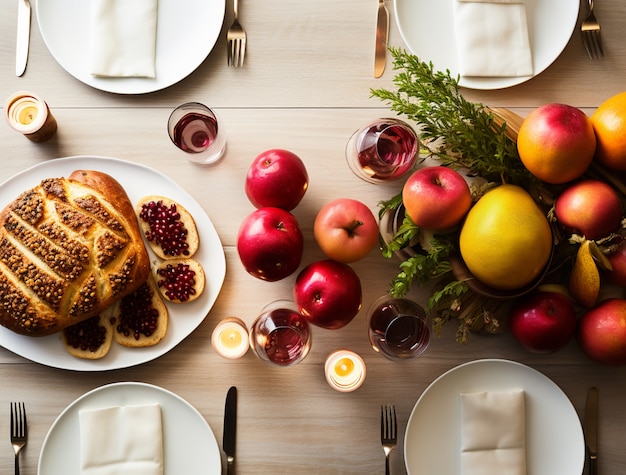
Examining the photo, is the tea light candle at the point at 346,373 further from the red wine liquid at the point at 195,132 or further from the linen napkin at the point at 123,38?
the linen napkin at the point at 123,38

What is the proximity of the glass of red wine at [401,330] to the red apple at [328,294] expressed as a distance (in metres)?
0.07

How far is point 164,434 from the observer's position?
3.88ft

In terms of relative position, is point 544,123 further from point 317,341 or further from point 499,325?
point 317,341

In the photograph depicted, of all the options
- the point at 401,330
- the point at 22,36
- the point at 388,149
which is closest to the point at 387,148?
the point at 388,149

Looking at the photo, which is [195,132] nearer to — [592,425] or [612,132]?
[612,132]

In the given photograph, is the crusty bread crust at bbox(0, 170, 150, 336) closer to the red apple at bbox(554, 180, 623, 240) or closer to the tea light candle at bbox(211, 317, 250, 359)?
the tea light candle at bbox(211, 317, 250, 359)

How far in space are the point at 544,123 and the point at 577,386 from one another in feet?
1.91

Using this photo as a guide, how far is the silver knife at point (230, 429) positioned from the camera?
3.87 feet

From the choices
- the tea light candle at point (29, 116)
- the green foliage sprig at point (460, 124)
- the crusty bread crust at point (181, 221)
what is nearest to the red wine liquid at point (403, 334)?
the green foliage sprig at point (460, 124)

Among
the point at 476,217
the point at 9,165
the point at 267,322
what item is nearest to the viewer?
the point at 476,217

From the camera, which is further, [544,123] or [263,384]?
[263,384]

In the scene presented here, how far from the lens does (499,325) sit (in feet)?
3.90

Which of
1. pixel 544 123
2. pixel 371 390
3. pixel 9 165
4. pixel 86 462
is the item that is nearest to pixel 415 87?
pixel 544 123

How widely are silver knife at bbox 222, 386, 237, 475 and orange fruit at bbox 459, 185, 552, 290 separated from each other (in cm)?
56
